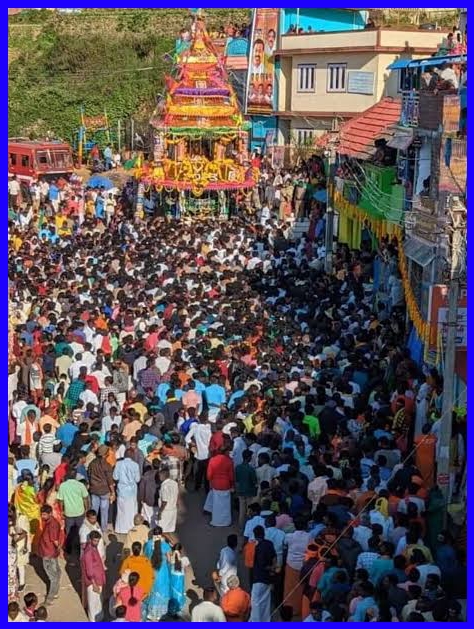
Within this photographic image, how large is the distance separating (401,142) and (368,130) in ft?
20.1

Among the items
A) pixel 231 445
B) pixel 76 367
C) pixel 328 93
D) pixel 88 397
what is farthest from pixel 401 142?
pixel 328 93

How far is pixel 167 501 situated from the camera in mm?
11055

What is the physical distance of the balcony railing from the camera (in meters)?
19.6

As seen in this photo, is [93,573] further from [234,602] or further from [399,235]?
[399,235]

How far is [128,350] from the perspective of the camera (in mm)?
15773

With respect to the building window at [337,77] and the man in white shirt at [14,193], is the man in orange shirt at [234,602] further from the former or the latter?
the building window at [337,77]

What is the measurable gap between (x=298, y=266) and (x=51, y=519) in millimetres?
12917

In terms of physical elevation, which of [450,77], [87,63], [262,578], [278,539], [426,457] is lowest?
[262,578]

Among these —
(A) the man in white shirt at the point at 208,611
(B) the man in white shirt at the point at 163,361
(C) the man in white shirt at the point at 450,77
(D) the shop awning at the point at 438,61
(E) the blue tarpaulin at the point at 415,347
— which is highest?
(D) the shop awning at the point at 438,61

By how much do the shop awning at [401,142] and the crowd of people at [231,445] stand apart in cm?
181

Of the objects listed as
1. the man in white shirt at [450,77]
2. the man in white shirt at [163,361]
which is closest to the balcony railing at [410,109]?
the man in white shirt at [450,77]

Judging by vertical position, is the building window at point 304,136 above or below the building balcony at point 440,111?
below

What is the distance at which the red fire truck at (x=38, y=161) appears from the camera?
113ft

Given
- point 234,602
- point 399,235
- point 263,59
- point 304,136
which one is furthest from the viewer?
point 263,59
